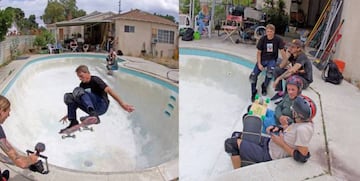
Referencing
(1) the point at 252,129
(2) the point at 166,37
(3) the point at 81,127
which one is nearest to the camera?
(3) the point at 81,127

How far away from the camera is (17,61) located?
2229 mm

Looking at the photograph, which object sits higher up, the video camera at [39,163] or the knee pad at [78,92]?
the knee pad at [78,92]

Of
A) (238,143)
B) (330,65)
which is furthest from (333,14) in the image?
(238,143)

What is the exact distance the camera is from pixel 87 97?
2.22m

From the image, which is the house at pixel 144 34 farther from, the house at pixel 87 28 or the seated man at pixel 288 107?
the seated man at pixel 288 107

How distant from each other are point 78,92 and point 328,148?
1.97 m

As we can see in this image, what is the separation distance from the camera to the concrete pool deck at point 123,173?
2.12 m

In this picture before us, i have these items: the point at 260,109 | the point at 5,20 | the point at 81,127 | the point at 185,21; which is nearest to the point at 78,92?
the point at 81,127

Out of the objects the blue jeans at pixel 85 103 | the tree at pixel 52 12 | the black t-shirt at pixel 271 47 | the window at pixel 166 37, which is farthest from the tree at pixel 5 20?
the black t-shirt at pixel 271 47

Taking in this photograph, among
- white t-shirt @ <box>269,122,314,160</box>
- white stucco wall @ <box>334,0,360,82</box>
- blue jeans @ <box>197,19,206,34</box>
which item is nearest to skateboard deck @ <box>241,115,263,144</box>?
white t-shirt @ <box>269,122,314,160</box>

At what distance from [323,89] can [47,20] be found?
328 centimetres

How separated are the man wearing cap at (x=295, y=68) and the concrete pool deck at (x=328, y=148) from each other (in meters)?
0.23

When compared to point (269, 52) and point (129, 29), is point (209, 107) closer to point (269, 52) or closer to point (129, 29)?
point (269, 52)

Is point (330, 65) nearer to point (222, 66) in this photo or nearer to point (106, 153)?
point (222, 66)
